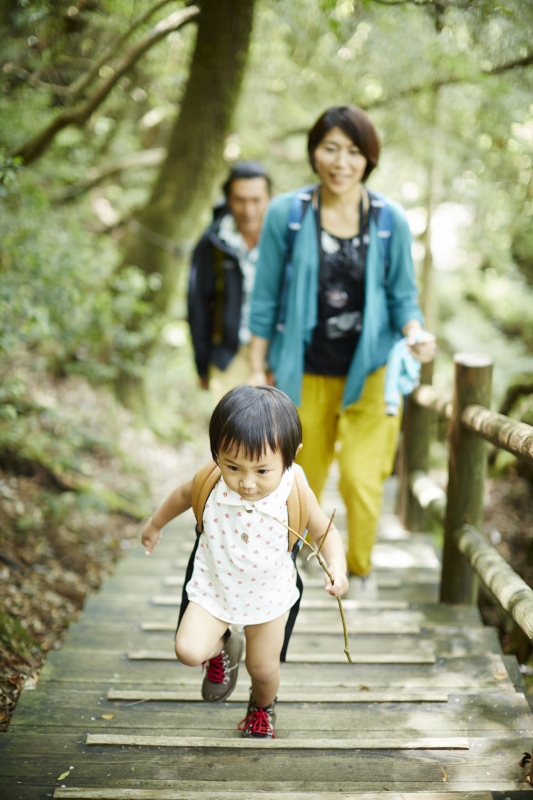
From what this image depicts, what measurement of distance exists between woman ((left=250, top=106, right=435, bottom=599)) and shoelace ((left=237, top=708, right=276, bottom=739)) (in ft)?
3.67

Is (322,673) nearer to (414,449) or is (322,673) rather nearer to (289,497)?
(289,497)

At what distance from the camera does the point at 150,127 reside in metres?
9.41

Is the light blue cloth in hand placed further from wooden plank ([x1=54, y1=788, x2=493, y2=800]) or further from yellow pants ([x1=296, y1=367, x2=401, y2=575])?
wooden plank ([x1=54, y1=788, x2=493, y2=800])

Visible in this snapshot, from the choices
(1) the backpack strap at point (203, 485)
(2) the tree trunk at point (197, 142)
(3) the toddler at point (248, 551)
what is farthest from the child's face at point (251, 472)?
(2) the tree trunk at point (197, 142)

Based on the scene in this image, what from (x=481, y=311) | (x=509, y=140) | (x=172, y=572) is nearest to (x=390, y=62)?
(x=509, y=140)

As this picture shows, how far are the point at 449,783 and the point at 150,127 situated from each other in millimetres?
9140

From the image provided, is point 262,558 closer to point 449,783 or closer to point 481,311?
point 449,783

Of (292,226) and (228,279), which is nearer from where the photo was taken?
(292,226)

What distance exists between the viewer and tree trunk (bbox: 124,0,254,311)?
547 centimetres

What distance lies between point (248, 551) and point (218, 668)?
44 cm

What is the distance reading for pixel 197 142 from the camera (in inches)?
239

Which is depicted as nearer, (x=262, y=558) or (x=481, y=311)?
(x=262, y=558)

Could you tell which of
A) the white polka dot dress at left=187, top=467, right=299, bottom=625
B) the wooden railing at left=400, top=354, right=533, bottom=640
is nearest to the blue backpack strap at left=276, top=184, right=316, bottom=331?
the wooden railing at left=400, top=354, right=533, bottom=640

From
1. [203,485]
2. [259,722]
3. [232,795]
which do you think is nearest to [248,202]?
[203,485]
